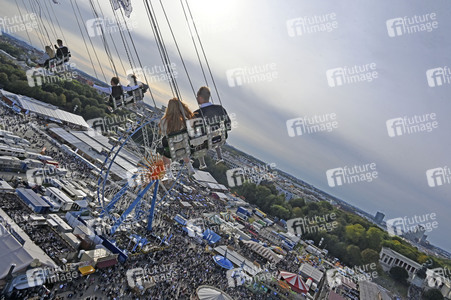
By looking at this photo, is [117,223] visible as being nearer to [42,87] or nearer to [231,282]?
[231,282]

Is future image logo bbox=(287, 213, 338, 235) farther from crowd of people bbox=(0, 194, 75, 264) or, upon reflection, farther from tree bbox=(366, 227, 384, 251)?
crowd of people bbox=(0, 194, 75, 264)


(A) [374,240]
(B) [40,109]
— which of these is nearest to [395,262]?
(A) [374,240]

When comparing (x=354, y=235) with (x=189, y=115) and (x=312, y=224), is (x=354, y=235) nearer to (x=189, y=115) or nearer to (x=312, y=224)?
(x=312, y=224)

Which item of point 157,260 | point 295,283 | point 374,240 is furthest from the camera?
point 374,240

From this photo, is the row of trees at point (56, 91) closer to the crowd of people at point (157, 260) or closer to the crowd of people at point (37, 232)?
the crowd of people at point (157, 260)

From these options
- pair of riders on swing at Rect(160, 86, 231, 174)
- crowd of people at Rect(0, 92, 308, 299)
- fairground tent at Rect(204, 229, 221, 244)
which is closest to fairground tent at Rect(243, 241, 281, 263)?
crowd of people at Rect(0, 92, 308, 299)

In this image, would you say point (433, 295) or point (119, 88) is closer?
point (119, 88)

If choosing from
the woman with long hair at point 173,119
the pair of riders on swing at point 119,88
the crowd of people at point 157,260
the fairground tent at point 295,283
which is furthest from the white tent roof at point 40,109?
the woman with long hair at point 173,119
